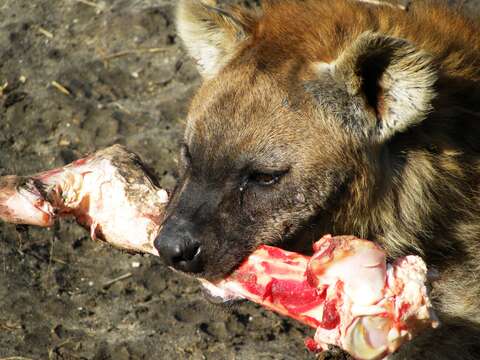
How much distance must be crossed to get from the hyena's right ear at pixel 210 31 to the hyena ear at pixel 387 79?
49 cm

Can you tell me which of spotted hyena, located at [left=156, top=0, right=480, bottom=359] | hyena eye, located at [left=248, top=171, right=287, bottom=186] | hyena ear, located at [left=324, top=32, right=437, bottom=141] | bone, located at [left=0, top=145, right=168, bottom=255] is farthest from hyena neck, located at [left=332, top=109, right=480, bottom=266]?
bone, located at [left=0, top=145, right=168, bottom=255]

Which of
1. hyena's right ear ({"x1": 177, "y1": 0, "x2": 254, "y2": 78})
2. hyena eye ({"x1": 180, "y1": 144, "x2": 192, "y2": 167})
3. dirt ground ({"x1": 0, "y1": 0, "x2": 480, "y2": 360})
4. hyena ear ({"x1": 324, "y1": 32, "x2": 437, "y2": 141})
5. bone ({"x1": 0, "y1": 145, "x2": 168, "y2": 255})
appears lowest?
dirt ground ({"x1": 0, "y1": 0, "x2": 480, "y2": 360})

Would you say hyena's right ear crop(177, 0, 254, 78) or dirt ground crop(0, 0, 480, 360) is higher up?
hyena's right ear crop(177, 0, 254, 78)

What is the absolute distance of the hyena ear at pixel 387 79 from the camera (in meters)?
2.74

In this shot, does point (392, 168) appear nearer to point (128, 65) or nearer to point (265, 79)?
point (265, 79)

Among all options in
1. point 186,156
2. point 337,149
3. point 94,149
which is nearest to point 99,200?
point 186,156

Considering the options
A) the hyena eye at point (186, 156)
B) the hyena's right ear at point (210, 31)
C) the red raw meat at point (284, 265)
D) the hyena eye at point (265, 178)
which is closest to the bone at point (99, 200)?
the red raw meat at point (284, 265)

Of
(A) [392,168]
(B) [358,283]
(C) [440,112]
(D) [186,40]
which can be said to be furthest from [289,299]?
(D) [186,40]

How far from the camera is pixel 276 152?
2.95 metres

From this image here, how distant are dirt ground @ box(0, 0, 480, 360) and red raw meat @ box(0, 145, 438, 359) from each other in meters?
0.57

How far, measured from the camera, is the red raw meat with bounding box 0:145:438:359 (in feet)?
8.01

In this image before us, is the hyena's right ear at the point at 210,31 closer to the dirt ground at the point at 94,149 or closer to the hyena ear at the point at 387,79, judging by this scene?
the hyena ear at the point at 387,79

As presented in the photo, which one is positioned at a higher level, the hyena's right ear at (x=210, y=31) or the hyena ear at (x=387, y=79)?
the hyena ear at (x=387, y=79)

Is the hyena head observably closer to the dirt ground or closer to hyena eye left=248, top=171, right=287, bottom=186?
hyena eye left=248, top=171, right=287, bottom=186
